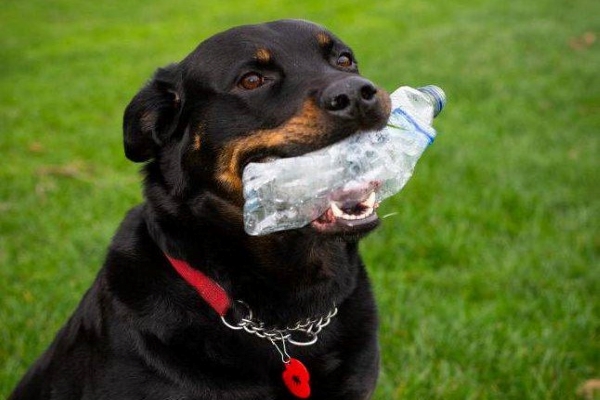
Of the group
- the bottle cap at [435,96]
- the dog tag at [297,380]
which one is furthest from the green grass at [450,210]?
the dog tag at [297,380]

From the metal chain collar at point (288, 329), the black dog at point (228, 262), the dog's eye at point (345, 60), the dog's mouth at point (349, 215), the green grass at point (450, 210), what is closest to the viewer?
the dog's mouth at point (349, 215)

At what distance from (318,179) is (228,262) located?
52cm

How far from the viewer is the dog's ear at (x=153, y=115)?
2.81m

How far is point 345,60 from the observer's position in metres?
3.01

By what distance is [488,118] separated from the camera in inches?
301

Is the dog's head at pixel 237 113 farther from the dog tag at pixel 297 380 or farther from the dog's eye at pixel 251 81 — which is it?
the dog tag at pixel 297 380

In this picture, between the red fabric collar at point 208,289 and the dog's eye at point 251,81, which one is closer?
the red fabric collar at point 208,289

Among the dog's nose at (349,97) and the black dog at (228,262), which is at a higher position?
the dog's nose at (349,97)

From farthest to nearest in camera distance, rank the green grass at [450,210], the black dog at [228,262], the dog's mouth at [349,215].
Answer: the green grass at [450,210], the black dog at [228,262], the dog's mouth at [349,215]

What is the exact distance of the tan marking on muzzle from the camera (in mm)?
2438

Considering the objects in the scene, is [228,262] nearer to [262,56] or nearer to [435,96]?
[262,56]

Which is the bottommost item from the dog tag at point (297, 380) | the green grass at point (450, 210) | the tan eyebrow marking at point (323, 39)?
the green grass at point (450, 210)

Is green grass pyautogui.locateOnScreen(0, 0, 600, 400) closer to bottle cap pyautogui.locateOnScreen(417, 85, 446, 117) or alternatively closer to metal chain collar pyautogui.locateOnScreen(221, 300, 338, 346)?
bottle cap pyautogui.locateOnScreen(417, 85, 446, 117)

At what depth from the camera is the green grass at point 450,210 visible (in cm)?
371
